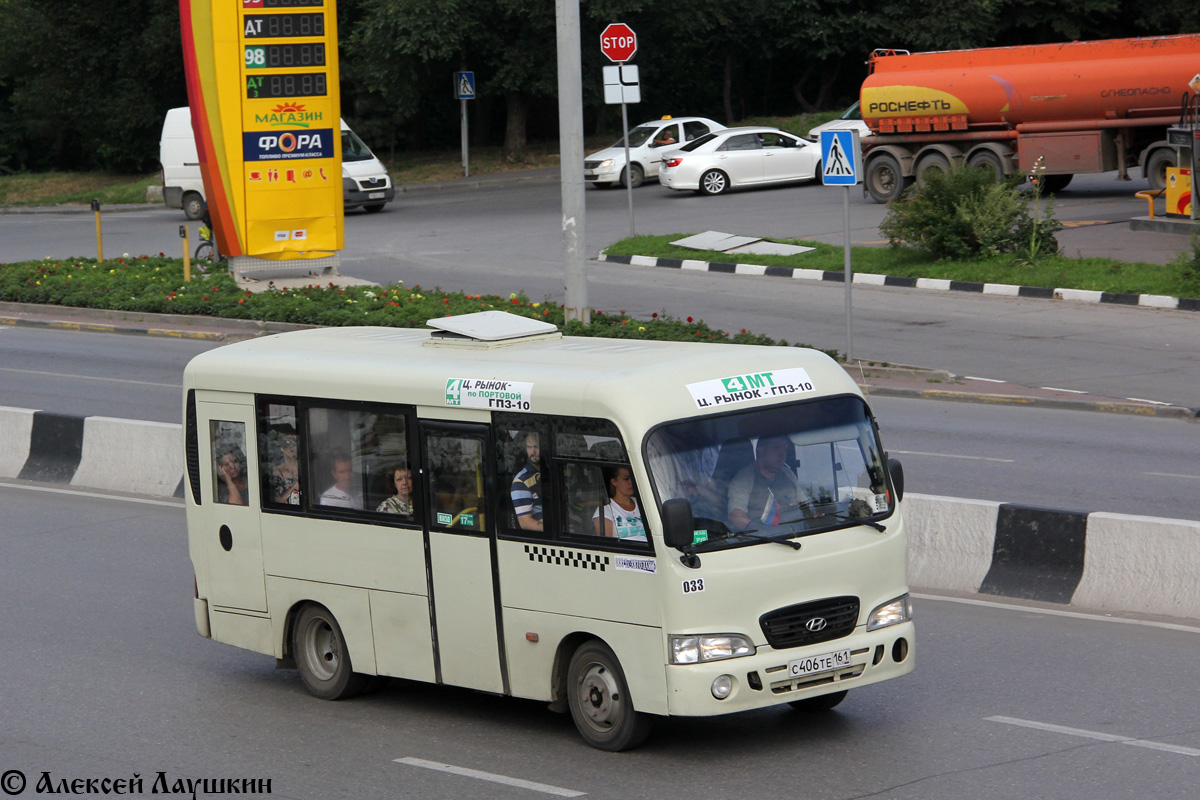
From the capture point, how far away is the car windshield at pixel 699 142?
122ft

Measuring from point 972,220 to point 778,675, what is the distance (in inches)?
736

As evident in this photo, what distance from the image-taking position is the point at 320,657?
8.18 metres

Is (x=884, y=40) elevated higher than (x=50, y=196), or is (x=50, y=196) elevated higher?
(x=884, y=40)

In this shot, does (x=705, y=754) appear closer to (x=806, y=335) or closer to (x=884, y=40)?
(x=806, y=335)

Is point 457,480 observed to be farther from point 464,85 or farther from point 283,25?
point 464,85

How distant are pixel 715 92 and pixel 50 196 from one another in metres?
24.2

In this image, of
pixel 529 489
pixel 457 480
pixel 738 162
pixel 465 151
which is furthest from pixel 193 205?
pixel 529 489

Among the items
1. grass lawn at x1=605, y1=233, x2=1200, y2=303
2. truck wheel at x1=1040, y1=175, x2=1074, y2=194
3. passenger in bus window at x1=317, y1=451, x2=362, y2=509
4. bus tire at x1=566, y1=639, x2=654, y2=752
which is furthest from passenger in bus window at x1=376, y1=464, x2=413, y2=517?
truck wheel at x1=1040, y1=175, x2=1074, y2=194

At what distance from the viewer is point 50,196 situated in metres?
51.2

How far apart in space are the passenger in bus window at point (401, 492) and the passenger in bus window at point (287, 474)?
2.21 ft

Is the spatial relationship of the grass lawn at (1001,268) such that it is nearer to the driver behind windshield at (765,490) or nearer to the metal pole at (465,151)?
the driver behind windshield at (765,490)

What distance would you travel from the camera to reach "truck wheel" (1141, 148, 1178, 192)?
2955 cm

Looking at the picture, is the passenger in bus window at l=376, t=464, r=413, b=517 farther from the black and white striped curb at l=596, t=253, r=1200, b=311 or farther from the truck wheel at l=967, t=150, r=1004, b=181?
the truck wheel at l=967, t=150, r=1004, b=181

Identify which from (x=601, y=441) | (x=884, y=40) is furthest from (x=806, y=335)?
(x=884, y=40)
